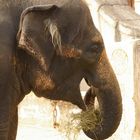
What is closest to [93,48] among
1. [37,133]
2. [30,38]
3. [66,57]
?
[66,57]

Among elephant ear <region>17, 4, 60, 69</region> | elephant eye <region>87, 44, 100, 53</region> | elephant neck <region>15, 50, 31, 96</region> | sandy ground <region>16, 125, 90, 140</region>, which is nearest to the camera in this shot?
elephant ear <region>17, 4, 60, 69</region>

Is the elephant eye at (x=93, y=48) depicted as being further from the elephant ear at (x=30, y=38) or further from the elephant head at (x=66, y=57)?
the elephant ear at (x=30, y=38)

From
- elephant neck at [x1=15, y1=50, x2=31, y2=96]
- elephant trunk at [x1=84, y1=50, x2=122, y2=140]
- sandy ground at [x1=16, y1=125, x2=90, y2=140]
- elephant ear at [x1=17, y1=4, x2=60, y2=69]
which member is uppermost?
elephant ear at [x1=17, y1=4, x2=60, y2=69]

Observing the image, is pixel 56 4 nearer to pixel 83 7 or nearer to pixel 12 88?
pixel 83 7

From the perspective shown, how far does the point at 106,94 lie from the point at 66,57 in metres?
0.35

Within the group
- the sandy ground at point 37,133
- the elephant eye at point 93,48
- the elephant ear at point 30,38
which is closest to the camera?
the elephant ear at point 30,38

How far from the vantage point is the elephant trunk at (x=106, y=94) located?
4105mm

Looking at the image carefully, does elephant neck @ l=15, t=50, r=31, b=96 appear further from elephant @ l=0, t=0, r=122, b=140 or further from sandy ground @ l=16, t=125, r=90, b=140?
sandy ground @ l=16, t=125, r=90, b=140

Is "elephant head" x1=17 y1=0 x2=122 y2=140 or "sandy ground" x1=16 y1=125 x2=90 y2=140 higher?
"elephant head" x1=17 y1=0 x2=122 y2=140

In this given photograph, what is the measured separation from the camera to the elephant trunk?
13.5 feet

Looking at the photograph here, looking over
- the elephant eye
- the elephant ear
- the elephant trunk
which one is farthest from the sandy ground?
the elephant ear

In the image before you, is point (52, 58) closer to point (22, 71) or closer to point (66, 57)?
point (66, 57)

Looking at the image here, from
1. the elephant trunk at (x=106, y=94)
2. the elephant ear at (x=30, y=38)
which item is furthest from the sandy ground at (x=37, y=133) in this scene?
the elephant ear at (x=30, y=38)

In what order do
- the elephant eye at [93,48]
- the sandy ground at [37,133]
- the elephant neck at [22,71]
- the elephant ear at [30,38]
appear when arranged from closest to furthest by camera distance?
the elephant ear at [30,38]
the elephant neck at [22,71]
the elephant eye at [93,48]
the sandy ground at [37,133]
